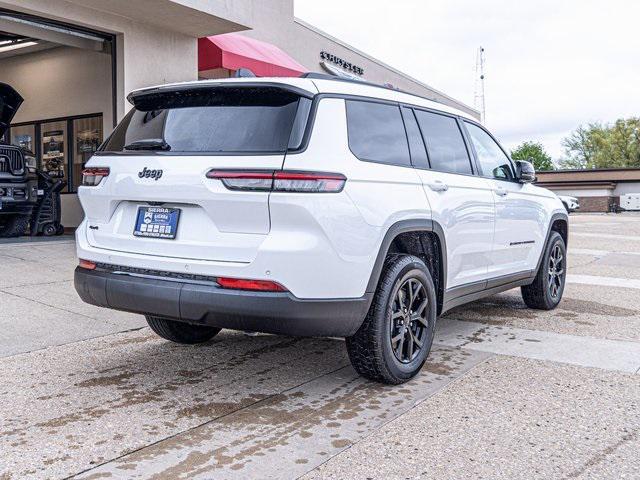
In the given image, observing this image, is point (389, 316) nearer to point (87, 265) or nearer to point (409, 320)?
point (409, 320)

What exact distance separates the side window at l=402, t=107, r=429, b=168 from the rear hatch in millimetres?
1076

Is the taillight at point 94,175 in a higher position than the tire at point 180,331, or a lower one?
higher

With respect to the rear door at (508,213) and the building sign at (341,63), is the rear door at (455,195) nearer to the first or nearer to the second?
the rear door at (508,213)

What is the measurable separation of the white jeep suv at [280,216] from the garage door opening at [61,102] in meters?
10.3

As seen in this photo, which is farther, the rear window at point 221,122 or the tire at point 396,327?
the tire at point 396,327

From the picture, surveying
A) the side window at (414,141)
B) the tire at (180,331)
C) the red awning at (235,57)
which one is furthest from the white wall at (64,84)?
the side window at (414,141)

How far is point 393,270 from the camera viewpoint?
404 cm

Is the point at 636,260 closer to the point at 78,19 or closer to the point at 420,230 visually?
the point at 420,230

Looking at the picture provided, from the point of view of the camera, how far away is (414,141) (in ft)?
15.1

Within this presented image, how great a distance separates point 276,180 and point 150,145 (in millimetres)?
960

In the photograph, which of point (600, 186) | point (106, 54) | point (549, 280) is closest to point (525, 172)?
point (549, 280)

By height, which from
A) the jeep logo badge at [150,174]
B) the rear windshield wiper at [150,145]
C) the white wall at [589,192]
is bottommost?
the jeep logo badge at [150,174]

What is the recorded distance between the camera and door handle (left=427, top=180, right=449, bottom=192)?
4520 millimetres

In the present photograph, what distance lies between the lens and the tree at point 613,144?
238 ft
